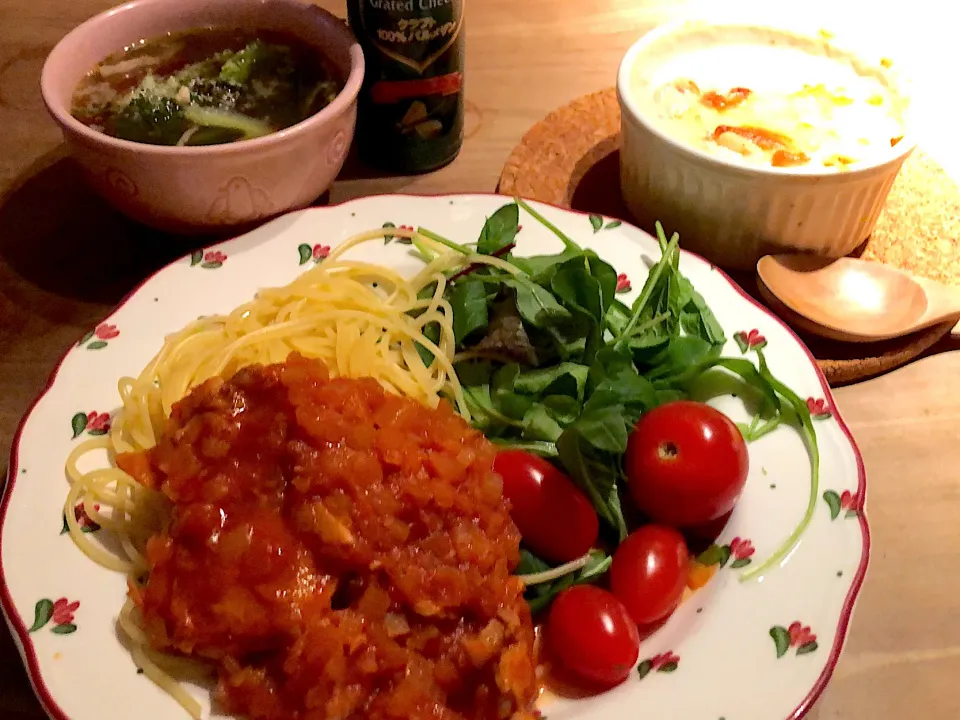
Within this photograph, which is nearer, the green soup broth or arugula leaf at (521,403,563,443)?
arugula leaf at (521,403,563,443)

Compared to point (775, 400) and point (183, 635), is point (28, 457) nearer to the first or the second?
point (183, 635)

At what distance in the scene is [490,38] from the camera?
2.98 metres

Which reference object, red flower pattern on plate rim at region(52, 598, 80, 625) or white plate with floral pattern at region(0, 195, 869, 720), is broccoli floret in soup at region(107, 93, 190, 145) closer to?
white plate with floral pattern at region(0, 195, 869, 720)

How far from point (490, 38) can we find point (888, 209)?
1.45 m

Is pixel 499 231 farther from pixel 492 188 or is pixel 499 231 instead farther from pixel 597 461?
pixel 597 461

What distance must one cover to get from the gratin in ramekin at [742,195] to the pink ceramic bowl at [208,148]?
702 millimetres

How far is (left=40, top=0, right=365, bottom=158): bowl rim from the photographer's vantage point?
69.9 inches

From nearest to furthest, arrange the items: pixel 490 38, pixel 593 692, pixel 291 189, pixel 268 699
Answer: pixel 268 699 → pixel 593 692 → pixel 291 189 → pixel 490 38

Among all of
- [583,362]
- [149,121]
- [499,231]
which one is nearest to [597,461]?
[583,362]

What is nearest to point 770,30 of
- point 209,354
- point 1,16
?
point 209,354

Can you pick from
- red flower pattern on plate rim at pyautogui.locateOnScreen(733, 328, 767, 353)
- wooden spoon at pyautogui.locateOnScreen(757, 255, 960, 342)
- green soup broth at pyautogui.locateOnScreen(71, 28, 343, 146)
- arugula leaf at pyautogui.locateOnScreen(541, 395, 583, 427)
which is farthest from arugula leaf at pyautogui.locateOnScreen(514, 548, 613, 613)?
green soup broth at pyautogui.locateOnScreen(71, 28, 343, 146)

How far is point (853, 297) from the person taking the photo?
2.00m

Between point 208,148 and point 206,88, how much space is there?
407mm

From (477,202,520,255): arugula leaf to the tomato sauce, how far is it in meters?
0.55
